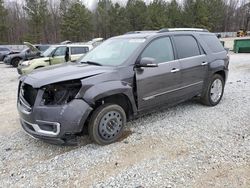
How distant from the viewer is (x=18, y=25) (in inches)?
1854

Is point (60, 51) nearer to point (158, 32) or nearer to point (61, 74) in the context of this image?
point (158, 32)

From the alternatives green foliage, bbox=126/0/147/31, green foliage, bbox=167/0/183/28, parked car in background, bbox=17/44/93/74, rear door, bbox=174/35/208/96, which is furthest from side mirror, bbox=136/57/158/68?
green foliage, bbox=167/0/183/28

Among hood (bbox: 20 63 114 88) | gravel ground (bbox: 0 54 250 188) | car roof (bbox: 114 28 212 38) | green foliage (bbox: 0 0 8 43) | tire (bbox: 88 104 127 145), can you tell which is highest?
green foliage (bbox: 0 0 8 43)

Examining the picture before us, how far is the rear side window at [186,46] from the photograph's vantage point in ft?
15.6

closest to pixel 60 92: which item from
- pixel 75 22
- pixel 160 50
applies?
pixel 160 50

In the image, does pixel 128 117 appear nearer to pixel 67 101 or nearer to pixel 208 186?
pixel 67 101

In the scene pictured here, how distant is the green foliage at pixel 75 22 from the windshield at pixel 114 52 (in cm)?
3862

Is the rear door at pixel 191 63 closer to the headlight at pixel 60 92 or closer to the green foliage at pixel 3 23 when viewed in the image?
the headlight at pixel 60 92

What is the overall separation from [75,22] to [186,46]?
39111 millimetres

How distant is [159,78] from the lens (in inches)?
170

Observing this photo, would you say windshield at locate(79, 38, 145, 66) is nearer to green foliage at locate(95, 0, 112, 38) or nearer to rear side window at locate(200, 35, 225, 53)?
rear side window at locate(200, 35, 225, 53)

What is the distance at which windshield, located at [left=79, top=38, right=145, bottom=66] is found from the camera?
419cm

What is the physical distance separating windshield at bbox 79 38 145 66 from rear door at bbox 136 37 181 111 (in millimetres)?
255

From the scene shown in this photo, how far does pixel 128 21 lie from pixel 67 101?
149 feet
